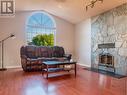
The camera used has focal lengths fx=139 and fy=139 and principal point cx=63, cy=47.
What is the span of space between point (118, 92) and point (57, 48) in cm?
411

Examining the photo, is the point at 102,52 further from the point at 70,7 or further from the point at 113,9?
the point at 70,7

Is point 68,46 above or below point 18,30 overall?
below

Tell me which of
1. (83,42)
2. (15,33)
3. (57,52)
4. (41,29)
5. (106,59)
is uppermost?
(41,29)

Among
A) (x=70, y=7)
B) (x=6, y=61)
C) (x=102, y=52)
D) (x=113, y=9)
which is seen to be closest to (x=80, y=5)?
(x=70, y=7)

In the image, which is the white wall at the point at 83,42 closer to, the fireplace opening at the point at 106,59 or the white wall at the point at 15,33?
the fireplace opening at the point at 106,59

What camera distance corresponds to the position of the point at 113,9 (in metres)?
5.24

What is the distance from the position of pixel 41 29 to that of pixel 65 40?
1454 mm

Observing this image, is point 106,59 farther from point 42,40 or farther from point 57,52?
point 42,40

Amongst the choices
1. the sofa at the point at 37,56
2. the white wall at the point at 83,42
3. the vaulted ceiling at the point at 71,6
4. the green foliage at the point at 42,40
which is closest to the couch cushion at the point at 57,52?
the sofa at the point at 37,56

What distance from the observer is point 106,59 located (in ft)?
18.5

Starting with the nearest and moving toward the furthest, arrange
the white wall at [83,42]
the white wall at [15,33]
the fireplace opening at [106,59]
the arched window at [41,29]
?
the fireplace opening at [106,59]
the white wall at [15,33]
the white wall at [83,42]
the arched window at [41,29]

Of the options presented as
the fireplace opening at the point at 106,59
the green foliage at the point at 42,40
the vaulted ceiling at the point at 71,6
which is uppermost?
the vaulted ceiling at the point at 71,6

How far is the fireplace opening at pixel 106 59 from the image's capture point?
Result: 5.37 meters

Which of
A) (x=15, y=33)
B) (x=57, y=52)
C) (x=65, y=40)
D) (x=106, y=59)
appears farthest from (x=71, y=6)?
(x=15, y=33)
